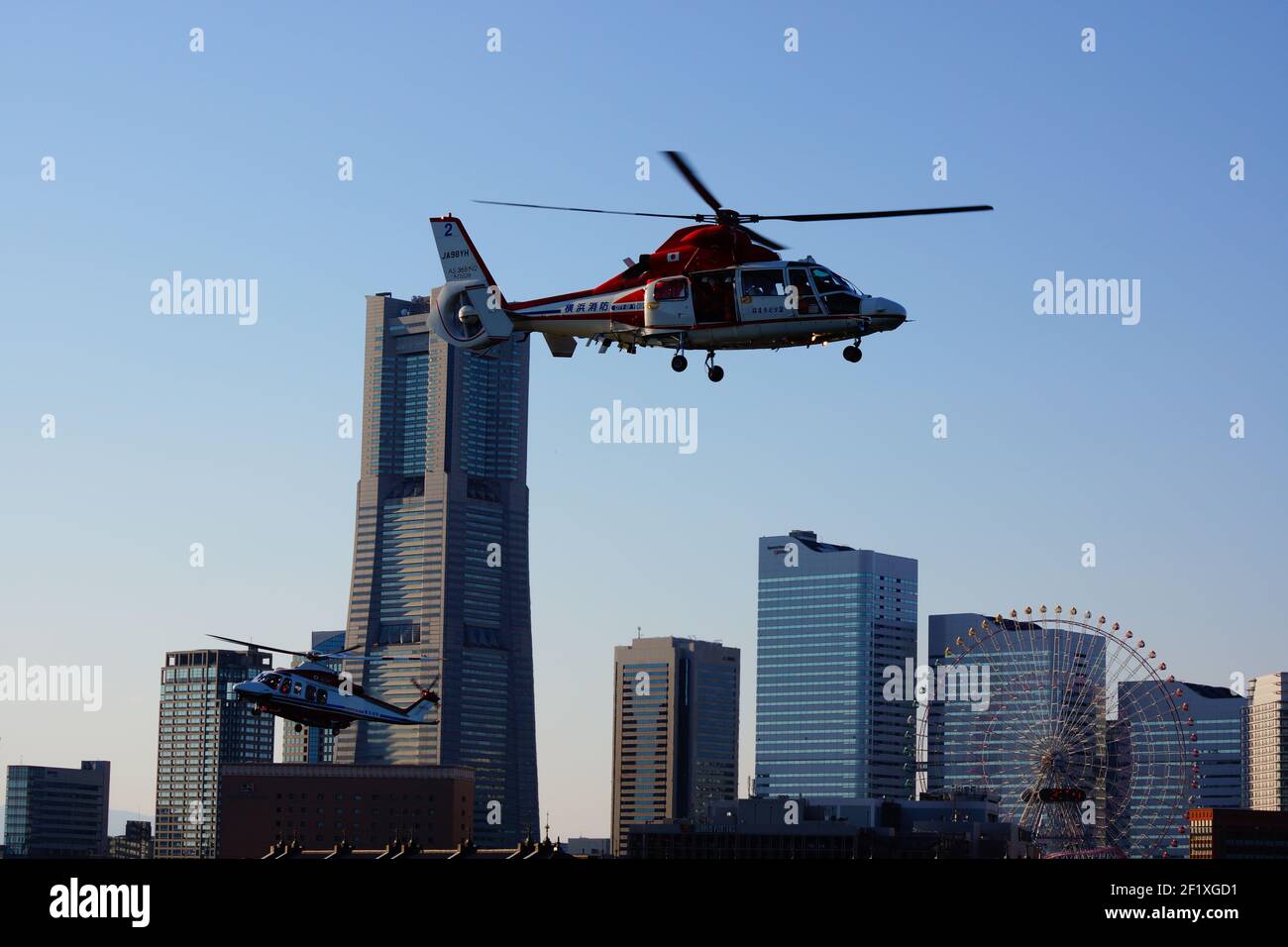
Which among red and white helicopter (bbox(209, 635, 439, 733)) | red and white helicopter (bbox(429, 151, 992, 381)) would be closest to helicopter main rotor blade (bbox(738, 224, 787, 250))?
red and white helicopter (bbox(429, 151, 992, 381))

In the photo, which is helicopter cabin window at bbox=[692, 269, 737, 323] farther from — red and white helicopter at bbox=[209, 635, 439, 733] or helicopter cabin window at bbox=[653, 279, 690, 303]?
red and white helicopter at bbox=[209, 635, 439, 733]
